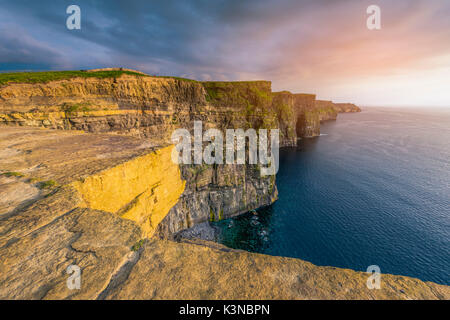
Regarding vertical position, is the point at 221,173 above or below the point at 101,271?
below

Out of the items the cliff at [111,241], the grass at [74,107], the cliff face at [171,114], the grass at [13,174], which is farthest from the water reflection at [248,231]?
the grass at [13,174]

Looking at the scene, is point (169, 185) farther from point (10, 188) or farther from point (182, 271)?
point (182, 271)

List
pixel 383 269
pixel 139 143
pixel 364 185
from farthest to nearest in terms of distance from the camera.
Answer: pixel 364 185, pixel 383 269, pixel 139 143

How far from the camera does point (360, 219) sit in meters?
32.2

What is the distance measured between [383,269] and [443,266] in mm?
8645

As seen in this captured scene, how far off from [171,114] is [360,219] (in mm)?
41314

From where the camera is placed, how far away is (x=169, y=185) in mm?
10008

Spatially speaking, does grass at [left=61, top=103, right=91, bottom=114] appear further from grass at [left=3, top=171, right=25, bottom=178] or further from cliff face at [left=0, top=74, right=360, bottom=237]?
grass at [left=3, top=171, right=25, bottom=178]

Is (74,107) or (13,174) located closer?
(13,174)

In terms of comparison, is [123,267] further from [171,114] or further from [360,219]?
[360,219]

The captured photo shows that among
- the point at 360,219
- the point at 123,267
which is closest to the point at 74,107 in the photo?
the point at 123,267

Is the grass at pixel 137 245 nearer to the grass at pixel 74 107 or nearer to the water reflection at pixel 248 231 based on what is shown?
the grass at pixel 74 107

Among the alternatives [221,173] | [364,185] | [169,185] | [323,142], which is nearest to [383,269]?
[364,185]

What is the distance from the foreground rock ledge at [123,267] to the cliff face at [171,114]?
5.59m
